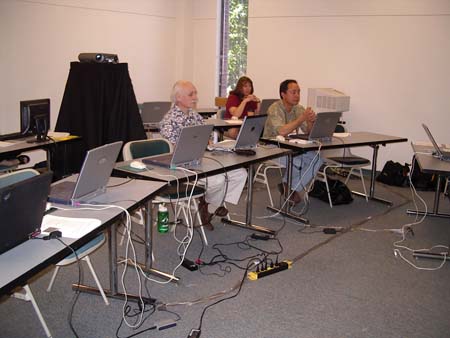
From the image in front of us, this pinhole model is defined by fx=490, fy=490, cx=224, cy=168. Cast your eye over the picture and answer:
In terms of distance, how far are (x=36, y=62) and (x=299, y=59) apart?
3726 mm

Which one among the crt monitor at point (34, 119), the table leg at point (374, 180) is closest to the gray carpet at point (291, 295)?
the table leg at point (374, 180)

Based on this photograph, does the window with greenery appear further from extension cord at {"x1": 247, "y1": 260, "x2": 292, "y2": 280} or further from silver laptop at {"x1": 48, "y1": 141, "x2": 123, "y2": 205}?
silver laptop at {"x1": 48, "y1": 141, "x2": 123, "y2": 205}

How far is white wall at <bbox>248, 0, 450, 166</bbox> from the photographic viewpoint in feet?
21.1

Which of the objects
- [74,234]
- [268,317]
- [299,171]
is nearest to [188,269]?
[268,317]

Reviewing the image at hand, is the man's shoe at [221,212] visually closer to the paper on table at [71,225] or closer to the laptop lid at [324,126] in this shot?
the laptop lid at [324,126]

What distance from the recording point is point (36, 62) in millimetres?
6160

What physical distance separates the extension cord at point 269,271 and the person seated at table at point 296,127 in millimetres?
1452

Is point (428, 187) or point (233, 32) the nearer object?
point (428, 187)

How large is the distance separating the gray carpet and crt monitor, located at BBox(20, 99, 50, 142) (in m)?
1.24

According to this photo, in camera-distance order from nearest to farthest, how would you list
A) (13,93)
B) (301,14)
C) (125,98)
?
(125,98) → (13,93) → (301,14)

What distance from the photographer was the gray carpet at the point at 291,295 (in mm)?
2752

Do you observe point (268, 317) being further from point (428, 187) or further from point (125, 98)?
point (428, 187)

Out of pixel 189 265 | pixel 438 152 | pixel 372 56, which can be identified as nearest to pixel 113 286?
pixel 189 265

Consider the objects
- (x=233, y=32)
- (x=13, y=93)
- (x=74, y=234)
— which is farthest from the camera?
(x=233, y=32)
